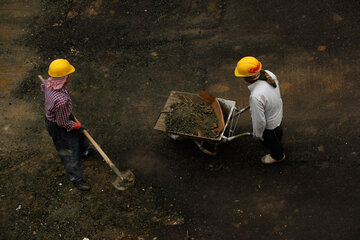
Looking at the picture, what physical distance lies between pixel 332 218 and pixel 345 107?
2182 mm

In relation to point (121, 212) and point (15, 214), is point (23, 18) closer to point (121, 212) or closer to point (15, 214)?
point (15, 214)

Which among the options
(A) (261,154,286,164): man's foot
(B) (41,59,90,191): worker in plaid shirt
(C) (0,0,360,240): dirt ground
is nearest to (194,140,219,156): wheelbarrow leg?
(C) (0,0,360,240): dirt ground

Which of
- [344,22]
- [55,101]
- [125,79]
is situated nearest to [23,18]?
[125,79]

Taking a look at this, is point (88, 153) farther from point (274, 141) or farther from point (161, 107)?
point (274, 141)

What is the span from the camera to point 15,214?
5.64 metres

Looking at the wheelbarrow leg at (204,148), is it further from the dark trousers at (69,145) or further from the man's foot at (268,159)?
the dark trousers at (69,145)

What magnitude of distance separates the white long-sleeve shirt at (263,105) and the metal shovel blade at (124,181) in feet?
7.10

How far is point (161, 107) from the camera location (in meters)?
6.75

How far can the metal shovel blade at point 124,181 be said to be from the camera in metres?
5.36

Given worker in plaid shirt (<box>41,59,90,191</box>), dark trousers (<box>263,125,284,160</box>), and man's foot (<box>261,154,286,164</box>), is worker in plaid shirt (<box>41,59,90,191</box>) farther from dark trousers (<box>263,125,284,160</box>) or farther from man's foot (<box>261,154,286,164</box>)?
man's foot (<box>261,154,286,164</box>)

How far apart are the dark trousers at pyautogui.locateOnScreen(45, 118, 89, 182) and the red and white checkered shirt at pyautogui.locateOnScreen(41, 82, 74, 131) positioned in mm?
214

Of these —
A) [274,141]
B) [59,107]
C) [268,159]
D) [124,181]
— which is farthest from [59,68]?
[268,159]

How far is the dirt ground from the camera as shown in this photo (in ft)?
17.6

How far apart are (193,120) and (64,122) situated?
201 cm
